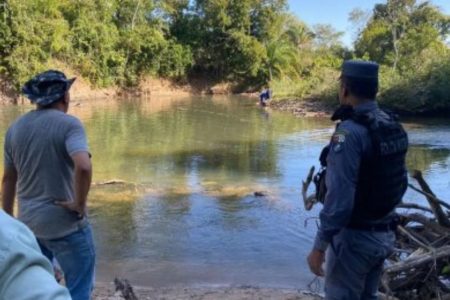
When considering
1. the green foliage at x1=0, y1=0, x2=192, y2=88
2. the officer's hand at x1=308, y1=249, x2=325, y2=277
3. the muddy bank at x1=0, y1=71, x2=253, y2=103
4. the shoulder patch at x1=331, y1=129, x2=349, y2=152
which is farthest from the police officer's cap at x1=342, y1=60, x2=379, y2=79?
the green foliage at x1=0, y1=0, x2=192, y2=88

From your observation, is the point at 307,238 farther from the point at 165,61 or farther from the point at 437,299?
the point at 165,61

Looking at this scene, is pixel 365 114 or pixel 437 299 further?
pixel 437 299

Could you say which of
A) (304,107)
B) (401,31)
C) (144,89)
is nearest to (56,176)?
(304,107)

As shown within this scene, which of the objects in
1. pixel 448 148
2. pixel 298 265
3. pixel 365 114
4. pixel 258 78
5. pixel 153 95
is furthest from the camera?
pixel 258 78

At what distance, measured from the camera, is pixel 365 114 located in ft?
10.4

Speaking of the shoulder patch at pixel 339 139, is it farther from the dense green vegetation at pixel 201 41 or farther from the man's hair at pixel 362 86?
the dense green vegetation at pixel 201 41

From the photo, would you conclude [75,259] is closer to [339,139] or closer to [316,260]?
[316,260]

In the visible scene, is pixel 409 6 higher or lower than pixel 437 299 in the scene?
higher

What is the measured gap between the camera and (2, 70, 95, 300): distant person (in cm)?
341

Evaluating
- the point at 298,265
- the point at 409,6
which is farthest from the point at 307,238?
the point at 409,6

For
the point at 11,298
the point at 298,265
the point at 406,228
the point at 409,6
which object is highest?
the point at 409,6

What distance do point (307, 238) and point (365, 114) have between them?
18.9 feet

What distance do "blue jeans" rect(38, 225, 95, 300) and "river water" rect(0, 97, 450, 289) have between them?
10.6 feet

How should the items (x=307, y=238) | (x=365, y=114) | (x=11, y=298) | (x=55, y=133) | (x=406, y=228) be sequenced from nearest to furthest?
(x=11, y=298) → (x=365, y=114) → (x=55, y=133) → (x=406, y=228) → (x=307, y=238)
